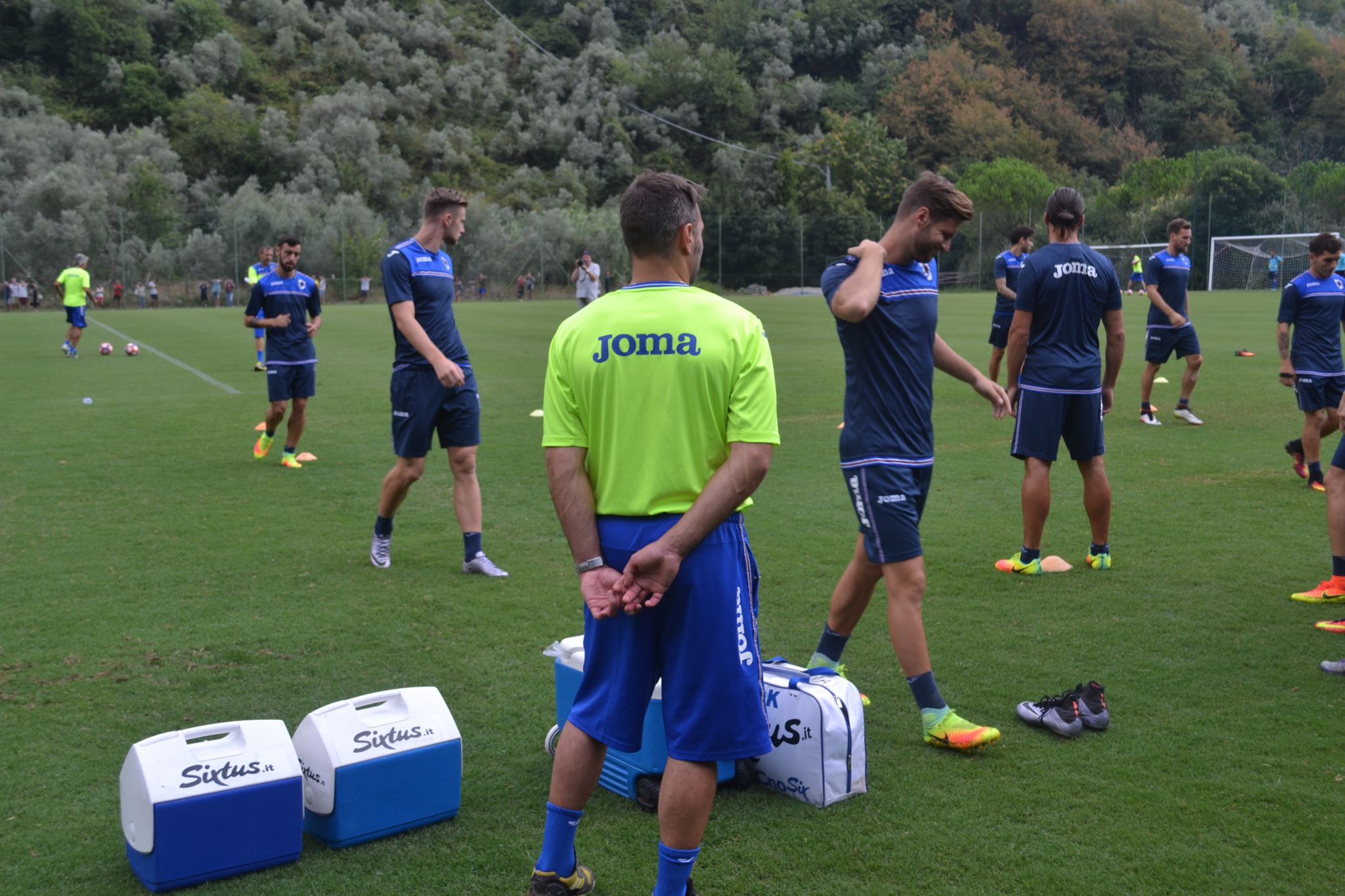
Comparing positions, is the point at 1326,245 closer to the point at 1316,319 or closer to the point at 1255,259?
the point at 1316,319

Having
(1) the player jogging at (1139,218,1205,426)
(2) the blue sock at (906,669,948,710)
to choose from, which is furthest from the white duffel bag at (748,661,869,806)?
(1) the player jogging at (1139,218,1205,426)

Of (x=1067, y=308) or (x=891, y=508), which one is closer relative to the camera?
(x=891, y=508)

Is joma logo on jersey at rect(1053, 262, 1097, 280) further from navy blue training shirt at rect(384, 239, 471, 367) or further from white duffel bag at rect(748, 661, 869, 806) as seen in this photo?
navy blue training shirt at rect(384, 239, 471, 367)

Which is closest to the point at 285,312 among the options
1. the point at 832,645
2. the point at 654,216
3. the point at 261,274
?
the point at 261,274

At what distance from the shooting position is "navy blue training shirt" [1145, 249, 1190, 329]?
12.5 m

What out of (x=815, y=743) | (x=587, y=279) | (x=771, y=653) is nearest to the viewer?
(x=815, y=743)

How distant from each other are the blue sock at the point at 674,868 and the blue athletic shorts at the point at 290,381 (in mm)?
8566

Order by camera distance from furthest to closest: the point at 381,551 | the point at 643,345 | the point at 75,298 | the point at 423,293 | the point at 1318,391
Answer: the point at 75,298 < the point at 1318,391 < the point at 381,551 < the point at 423,293 < the point at 643,345

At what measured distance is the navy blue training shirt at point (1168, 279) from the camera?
12.5 meters

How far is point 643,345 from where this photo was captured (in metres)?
2.86

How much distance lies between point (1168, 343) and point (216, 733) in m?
11.6

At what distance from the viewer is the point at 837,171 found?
7156 cm

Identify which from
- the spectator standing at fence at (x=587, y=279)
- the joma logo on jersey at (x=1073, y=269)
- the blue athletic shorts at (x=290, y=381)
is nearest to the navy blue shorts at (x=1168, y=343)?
the joma logo on jersey at (x=1073, y=269)

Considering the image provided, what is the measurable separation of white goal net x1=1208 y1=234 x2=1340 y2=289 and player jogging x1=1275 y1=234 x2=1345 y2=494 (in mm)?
40898
